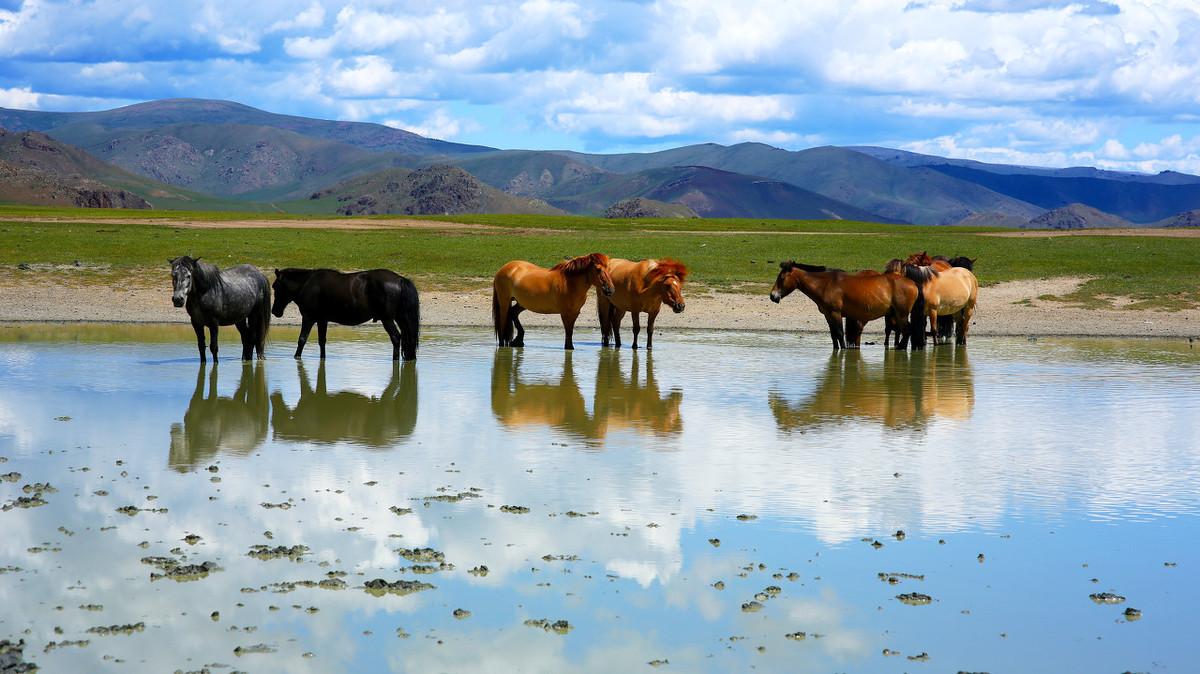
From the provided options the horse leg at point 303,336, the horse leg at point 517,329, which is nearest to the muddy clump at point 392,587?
the horse leg at point 303,336

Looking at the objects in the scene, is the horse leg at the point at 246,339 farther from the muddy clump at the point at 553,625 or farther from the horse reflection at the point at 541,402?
the muddy clump at the point at 553,625

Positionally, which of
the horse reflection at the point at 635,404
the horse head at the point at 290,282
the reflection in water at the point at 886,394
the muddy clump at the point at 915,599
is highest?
the horse head at the point at 290,282

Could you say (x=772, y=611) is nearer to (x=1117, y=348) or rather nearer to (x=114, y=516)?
(x=114, y=516)

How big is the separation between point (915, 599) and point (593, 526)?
222 centimetres

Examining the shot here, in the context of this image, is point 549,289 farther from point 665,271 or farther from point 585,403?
point 585,403

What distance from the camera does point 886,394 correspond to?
14633mm

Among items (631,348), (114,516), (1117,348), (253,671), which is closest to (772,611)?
(253,671)

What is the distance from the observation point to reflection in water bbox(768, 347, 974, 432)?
42.1 feet

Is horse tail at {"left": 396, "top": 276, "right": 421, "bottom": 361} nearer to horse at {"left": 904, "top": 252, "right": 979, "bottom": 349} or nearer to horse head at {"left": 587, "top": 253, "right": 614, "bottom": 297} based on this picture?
horse head at {"left": 587, "top": 253, "right": 614, "bottom": 297}

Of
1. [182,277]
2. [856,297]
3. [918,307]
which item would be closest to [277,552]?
[182,277]

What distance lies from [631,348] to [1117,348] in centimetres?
839

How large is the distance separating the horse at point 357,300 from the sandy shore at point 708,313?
6.40m

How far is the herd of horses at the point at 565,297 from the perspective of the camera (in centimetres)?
1702

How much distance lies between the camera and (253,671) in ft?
18.0
